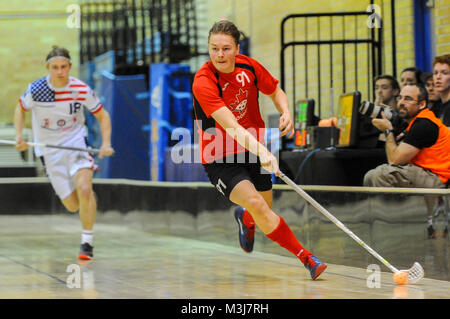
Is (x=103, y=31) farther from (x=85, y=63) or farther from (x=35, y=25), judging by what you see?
(x=35, y=25)

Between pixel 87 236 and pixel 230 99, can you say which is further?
pixel 87 236

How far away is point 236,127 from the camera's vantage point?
240 inches

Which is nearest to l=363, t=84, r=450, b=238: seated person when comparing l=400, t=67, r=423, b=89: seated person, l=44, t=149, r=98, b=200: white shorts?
l=400, t=67, r=423, b=89: seated person

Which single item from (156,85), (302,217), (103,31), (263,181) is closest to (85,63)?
(103,31)

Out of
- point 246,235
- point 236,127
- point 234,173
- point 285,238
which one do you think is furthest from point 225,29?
point 246,235

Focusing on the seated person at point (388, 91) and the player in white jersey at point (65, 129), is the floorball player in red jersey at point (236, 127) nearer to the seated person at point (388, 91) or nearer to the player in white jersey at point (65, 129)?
the seated person at point (388, 91)

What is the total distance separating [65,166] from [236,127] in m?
3.09

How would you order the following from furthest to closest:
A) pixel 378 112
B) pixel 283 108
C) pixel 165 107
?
1. pixel 165 107
2. pixel 378 112
3. pixel 283 108

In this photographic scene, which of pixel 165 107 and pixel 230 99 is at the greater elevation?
pixel 165 107

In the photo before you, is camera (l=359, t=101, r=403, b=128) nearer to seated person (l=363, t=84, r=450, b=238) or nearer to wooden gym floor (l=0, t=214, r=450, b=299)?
seated person (l=363, t=84, r=450, b=238)

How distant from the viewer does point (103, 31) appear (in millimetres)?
15875

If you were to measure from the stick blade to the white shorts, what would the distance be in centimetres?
345

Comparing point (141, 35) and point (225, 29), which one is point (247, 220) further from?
point (141, 35)
